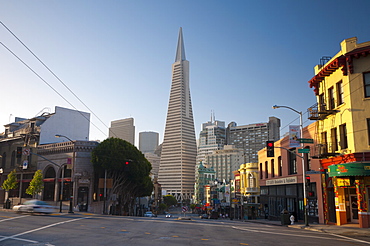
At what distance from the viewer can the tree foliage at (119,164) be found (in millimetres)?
53562

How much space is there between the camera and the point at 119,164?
53500mm

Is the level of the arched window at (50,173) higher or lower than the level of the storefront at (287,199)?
higher

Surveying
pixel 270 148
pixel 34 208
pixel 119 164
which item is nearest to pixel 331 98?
pixel 270 148

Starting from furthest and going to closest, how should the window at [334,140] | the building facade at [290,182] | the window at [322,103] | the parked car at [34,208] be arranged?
the parked car at [34,208] < the building facade at [290,182] < the window at [322,103] < the window at [334,140]

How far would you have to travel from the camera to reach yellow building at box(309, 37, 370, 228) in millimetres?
24422

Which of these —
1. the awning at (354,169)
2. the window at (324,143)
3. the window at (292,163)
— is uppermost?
the window at (324,143)

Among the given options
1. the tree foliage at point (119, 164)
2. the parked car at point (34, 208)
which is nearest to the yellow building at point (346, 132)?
the parked car at point (34, 208)

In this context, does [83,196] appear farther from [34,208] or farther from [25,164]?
[34,208]

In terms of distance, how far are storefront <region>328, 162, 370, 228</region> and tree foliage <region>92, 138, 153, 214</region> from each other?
32375 millimetres

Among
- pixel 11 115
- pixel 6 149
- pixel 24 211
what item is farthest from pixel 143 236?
pixel 11 115

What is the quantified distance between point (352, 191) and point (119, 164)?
36.1 meters

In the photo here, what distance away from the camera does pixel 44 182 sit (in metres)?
59.7

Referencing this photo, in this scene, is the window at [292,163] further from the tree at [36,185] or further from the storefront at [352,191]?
the tree at [36,185]

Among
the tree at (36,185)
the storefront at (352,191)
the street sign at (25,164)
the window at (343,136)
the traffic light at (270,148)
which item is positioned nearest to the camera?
the storefront at (352,191)
